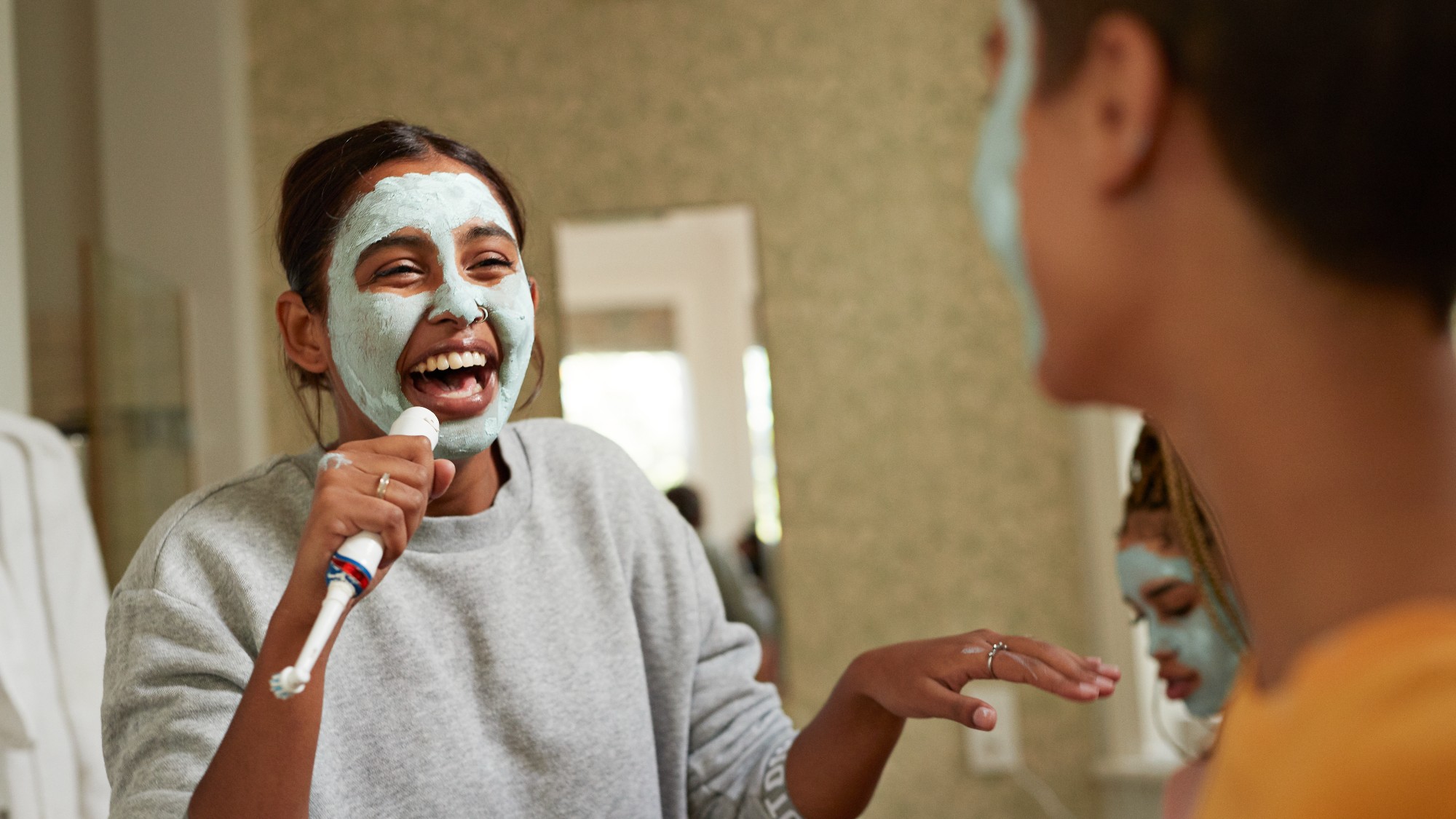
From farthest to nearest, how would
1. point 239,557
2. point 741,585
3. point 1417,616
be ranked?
point 741,585 → point 239,557 → point 1417,616

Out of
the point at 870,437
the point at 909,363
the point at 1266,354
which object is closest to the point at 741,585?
the point at 870,437

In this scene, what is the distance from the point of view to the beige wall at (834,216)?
1819 millimetres

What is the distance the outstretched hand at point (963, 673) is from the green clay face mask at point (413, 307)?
1.02 feet

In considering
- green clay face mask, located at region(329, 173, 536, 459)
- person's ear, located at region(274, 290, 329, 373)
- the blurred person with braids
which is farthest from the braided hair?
person's ear, located at region(274, 290, 329, 373)

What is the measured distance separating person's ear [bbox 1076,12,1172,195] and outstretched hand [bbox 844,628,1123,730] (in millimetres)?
355

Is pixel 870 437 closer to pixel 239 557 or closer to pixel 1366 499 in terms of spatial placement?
pixel 239 557

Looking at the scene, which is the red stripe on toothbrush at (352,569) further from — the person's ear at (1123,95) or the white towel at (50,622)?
the white towel at (50,622)

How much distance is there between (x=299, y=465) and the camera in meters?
0.86

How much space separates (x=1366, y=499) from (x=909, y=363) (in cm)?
155

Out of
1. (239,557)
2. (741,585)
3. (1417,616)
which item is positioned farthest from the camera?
(741,585)

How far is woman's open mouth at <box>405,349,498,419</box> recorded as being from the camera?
805mm

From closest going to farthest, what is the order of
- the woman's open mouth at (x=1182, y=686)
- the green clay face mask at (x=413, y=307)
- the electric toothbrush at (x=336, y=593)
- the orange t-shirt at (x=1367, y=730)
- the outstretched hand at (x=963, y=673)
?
the orange t-shirt at (x=1367, y=730) < the electric toothbrush at (x=336, y=593) < the outstretched hand at (x=963, y=673) < the green clay face mask at (x=413, y=307) < the woman's open mouth at (x=1182, y=686)

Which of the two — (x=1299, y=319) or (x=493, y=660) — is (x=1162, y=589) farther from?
(x=1299, y=319)

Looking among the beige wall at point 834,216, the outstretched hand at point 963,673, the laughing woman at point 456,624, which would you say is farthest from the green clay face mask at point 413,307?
the beige wall at point 834,216
